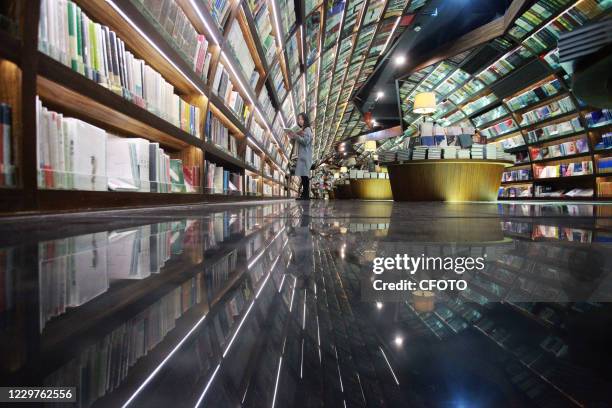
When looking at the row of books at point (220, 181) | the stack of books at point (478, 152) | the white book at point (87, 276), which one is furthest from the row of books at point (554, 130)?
the white book at point (87, 276)

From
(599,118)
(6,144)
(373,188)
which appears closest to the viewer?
(6,144)

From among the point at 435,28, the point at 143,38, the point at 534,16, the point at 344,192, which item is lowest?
the point at 344,192

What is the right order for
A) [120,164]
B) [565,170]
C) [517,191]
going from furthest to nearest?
[517,191]
[565,170]
[120,164]

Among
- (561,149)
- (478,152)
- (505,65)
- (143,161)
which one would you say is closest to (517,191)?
(561,149)

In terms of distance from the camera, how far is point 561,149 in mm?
6223

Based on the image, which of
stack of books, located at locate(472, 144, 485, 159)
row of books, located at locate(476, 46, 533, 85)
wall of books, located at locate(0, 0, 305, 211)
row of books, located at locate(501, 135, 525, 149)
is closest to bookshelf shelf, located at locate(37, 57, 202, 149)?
wall of books, located at locate(0, 0, 305, 211)

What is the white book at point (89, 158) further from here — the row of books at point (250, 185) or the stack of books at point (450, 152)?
the stack of books at point (450, 152)

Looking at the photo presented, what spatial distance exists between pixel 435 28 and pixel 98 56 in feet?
22.6

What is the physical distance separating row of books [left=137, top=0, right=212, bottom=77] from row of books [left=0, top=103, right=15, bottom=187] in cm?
102

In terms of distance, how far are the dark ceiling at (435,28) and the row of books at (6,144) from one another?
255 inches

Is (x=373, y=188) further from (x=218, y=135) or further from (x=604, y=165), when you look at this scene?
(x=218, y=135)

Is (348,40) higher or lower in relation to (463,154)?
higher

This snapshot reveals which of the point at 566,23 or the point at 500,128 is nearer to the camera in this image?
the point at 566,23

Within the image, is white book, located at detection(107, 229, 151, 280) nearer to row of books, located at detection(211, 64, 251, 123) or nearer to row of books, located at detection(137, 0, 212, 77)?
row of books, located at detection(137, 0, 212, 77)
